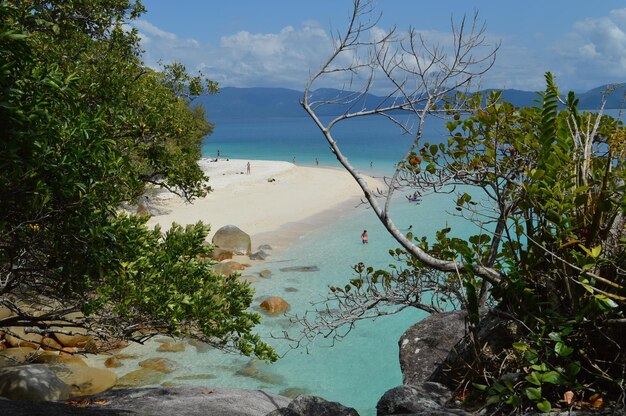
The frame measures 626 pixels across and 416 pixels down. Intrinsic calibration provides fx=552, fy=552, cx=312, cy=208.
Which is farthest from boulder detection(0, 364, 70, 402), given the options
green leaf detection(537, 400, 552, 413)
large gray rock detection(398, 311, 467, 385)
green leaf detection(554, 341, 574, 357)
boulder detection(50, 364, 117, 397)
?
green leaf detection(554, 341, 574, 357)

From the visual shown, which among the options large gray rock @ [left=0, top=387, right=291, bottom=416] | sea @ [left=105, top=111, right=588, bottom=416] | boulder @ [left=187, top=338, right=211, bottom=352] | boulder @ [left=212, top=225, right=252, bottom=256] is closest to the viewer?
large gray rock @ [left=0, top=387, right=291, bottom=416]

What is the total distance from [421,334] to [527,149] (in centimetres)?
293

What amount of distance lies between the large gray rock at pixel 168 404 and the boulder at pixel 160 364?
298 inches

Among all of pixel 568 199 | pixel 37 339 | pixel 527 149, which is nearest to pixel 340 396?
pixel 37 339

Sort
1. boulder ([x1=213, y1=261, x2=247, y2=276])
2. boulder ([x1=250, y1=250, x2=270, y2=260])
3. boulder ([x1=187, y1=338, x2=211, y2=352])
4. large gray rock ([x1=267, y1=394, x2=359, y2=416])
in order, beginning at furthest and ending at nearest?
boulder ([x1=250, y1=250, x2=270, y2=260]) < boulder ([x1=213, y1=261, x2=247, y2=276]) < boulder ([x1=187, y1=338, x2=211, y2=352]) < large gray rock ([x1=267, y1=394, x2=359, y2=416])

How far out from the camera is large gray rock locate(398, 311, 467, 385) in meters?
7.26

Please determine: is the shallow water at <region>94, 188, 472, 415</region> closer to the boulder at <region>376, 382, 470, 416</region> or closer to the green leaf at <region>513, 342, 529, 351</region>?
the boulder at <region>376, 382, 470, 416</region>

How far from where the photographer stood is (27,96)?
4926 mm

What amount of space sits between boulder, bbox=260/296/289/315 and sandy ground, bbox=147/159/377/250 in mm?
7673

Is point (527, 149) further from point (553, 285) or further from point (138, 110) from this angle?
point (138, 110)

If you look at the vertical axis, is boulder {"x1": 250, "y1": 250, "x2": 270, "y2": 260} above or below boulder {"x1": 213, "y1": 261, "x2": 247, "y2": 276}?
above

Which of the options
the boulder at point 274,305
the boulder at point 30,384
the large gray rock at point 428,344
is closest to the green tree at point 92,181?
the large gray rock at point 428,344

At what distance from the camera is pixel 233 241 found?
104 ft

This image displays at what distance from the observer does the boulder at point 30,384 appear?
39.1ft
